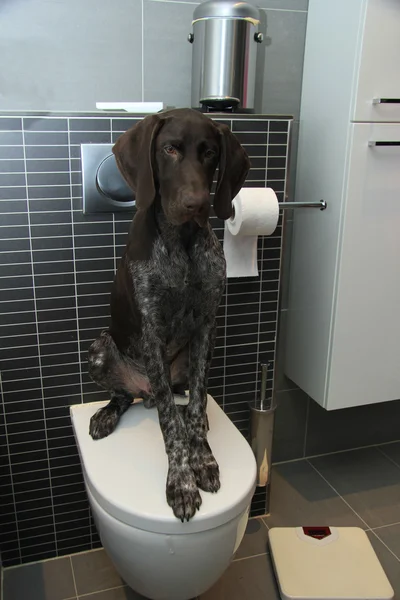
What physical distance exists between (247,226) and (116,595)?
119cm

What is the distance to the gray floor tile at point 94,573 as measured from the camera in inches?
67.1

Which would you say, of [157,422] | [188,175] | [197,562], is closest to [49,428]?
[157,422]

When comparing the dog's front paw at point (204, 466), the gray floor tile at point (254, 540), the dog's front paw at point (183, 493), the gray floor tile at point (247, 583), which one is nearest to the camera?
the dog's front paw at point (183, 493)

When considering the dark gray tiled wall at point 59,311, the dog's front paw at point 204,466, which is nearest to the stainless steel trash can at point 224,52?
the dark gray tiled wall at point 59,311

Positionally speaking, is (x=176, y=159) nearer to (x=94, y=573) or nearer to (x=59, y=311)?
(x=59, y=311)

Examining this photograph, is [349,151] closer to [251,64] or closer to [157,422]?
[251,64]

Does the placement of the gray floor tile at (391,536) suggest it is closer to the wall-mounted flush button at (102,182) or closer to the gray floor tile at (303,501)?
the gray floor tile at (303,501)

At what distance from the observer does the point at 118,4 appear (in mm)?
1672

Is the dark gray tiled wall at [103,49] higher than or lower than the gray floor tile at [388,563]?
higher

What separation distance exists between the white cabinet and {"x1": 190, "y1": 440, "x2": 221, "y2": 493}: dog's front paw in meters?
0.66

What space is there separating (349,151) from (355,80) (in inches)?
8.0

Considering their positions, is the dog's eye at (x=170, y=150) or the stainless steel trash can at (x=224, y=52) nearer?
the dog's eye at (x=170, y=150)

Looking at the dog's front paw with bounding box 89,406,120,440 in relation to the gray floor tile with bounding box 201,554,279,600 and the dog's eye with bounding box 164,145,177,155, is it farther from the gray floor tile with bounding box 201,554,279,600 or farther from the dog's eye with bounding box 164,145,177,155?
the dog's eye with bounding box 164,145,177,155

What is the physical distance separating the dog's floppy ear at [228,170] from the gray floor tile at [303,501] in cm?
120
